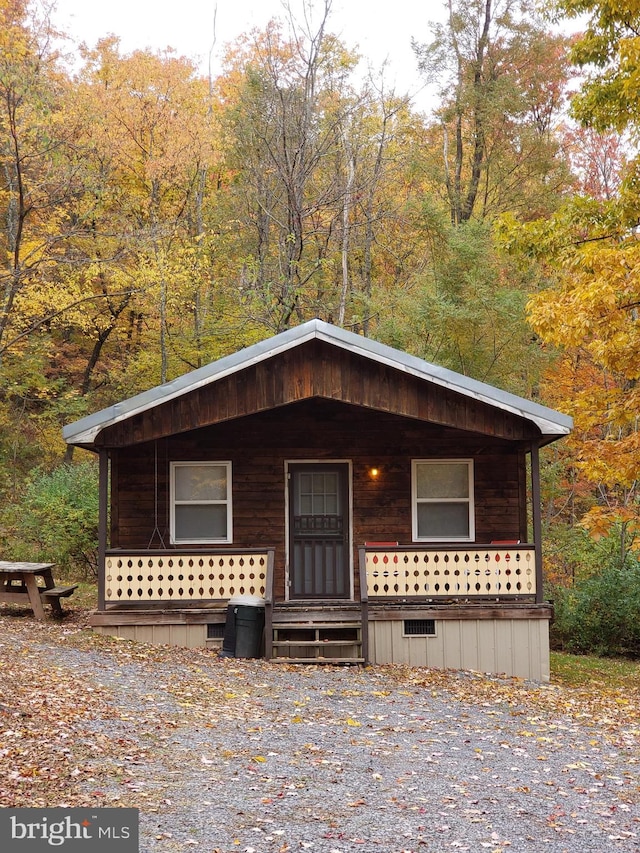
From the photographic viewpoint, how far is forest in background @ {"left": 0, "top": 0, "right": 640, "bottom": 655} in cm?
1998

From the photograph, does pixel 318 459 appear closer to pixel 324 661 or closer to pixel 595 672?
pixel 324 661

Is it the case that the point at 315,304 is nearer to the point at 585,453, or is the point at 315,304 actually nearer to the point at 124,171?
the point at 124,171

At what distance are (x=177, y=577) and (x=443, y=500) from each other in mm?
4759

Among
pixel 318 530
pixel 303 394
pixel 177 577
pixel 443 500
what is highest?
pixel 303 394

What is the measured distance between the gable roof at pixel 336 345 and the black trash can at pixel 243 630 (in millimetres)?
3212

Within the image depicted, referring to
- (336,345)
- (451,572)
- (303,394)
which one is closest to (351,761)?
(451,572)

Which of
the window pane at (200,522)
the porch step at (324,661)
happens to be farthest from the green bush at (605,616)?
the window pane at (200,522)

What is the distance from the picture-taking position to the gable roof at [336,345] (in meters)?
13.0

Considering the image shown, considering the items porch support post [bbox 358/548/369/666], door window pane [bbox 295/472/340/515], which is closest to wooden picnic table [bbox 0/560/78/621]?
door window pane [bbox 295/472/340/515]

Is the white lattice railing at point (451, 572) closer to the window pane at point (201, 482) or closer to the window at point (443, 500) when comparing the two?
the window at point (443, 500)

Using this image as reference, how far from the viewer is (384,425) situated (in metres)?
15.4

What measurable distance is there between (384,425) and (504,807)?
918 cm

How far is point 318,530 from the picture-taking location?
50.5 feet

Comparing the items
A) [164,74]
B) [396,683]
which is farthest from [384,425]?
[164,74]
